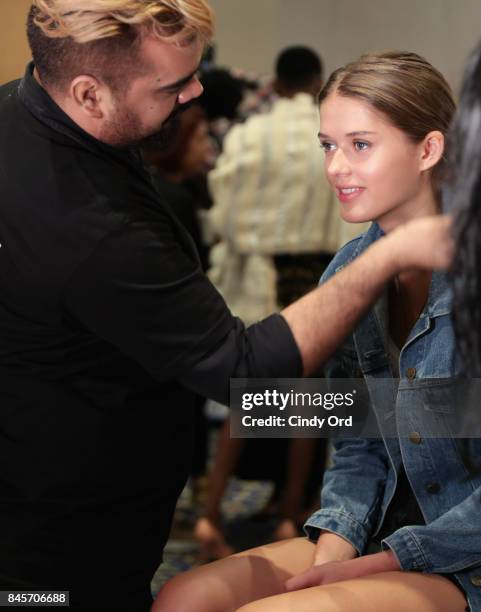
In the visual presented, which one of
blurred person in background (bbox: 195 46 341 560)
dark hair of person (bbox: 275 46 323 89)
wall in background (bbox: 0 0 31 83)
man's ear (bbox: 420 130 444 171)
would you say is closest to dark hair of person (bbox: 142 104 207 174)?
blurred person in background (bbox: 195 46 341 560)

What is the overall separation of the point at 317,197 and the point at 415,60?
1432 mm

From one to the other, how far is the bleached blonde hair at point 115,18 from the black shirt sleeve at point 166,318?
28 cm

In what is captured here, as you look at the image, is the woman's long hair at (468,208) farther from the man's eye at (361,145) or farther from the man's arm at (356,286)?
the man's eye at (361,145)

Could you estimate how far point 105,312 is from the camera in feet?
4.67

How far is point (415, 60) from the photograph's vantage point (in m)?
1.58

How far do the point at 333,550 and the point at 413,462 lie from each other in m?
0.19

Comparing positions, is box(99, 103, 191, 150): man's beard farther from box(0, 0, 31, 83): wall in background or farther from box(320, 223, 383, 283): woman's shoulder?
box(0, 0, 31, 83): wall in background

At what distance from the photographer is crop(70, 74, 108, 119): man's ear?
1472 mm

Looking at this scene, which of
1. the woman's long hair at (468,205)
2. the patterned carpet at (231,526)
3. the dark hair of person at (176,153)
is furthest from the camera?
the dark hair of person at (176,153)

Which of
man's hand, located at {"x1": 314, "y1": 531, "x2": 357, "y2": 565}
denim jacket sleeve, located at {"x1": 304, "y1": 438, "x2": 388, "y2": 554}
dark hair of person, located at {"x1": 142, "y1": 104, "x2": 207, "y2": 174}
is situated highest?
dark hair of person, located at {"x1": 142, "y1": 104, "x2": 207, "y2": 174}

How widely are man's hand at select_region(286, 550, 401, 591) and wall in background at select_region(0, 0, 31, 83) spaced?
1238 mm

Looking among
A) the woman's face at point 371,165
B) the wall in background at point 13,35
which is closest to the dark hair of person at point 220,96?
the wall in background at point 13,35

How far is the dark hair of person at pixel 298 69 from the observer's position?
338 cm

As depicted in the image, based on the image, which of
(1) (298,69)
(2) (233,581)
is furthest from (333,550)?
(1) (298,69)
